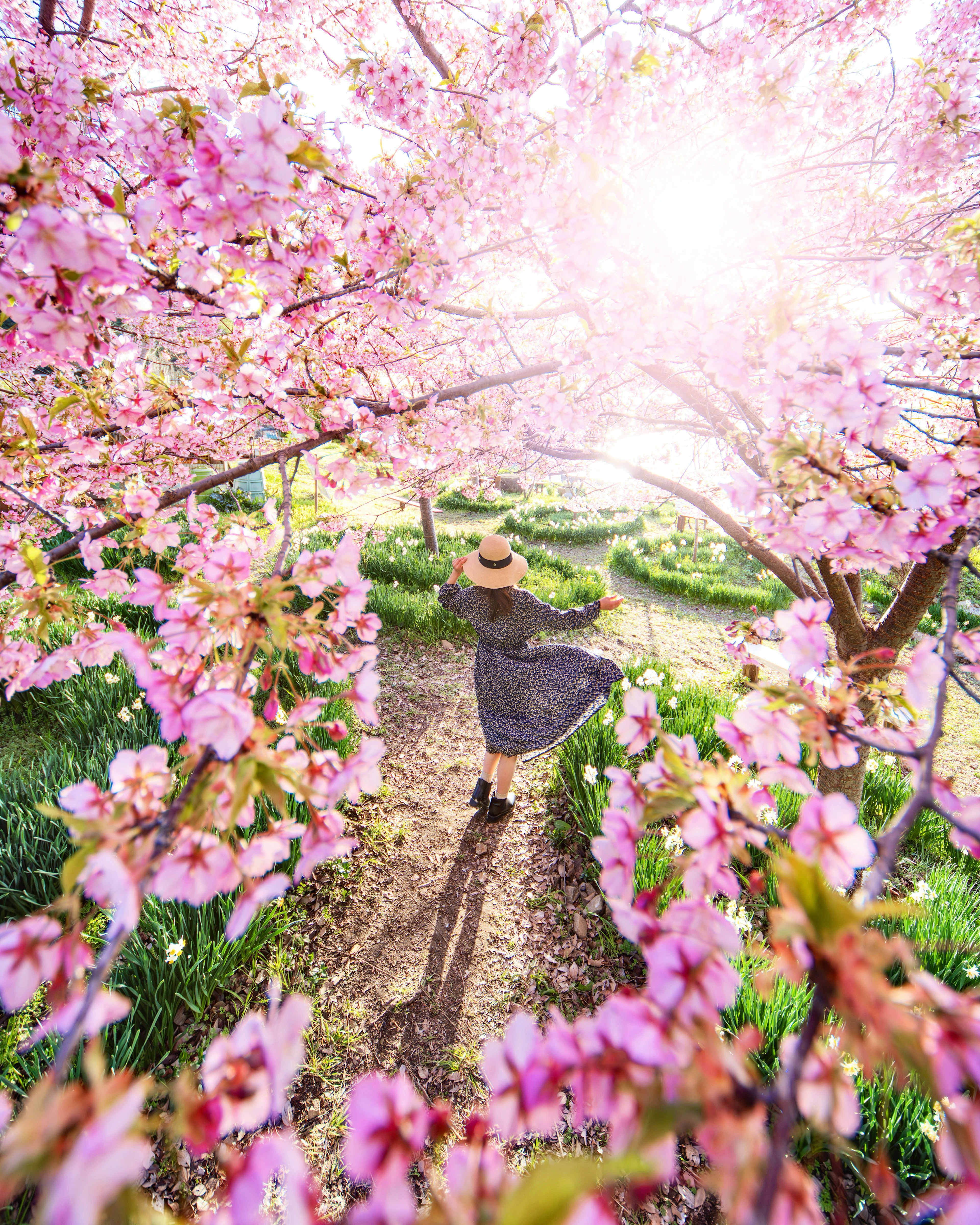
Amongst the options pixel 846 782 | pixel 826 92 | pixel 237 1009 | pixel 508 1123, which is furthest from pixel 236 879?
pixel 826 92

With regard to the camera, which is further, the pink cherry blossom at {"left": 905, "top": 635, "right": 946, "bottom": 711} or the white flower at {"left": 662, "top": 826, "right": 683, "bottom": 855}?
the white flower at {"left": 662, "top": 826, "right": 683, "bottom": 855}

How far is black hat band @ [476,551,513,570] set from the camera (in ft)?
9.60

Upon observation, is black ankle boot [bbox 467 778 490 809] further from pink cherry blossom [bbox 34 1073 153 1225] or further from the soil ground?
pink cherry blossom [bbox 34 1073 153 1225]

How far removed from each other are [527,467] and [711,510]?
147 cm

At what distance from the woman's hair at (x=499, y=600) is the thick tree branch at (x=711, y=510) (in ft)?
2.77

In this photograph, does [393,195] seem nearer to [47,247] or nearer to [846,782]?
[47,247]

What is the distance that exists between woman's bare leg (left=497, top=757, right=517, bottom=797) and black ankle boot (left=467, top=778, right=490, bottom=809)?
0.12m

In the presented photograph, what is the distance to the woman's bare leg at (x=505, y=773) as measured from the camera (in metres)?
3.07

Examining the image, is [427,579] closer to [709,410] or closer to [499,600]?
[499,600]

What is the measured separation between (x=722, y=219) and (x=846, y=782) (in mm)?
2789

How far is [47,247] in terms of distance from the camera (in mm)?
888

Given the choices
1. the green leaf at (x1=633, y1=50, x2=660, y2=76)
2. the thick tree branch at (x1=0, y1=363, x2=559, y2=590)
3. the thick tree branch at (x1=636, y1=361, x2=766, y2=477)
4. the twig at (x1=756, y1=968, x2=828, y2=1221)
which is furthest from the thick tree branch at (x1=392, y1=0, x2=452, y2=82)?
the twig at (x1=756, y1=968, x2=828, y2=1221)

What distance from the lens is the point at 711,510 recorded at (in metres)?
2.50

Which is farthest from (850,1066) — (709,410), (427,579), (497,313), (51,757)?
(427,579)
